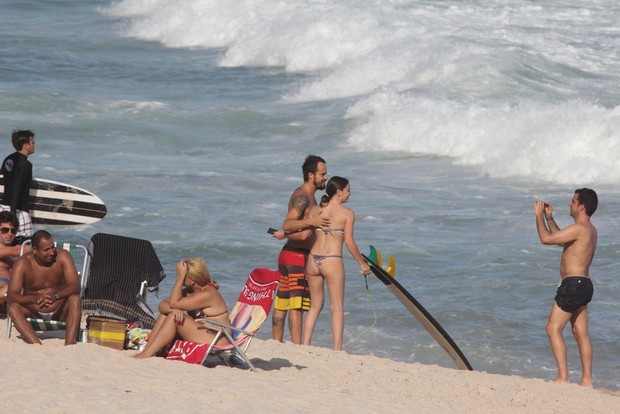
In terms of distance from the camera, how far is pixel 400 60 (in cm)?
2645

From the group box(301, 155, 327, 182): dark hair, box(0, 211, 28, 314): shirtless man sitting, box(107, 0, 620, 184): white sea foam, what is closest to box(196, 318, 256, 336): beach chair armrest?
box(301, 155, 327, 182): dark hair

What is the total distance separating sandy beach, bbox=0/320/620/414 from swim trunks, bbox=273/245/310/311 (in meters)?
0.33

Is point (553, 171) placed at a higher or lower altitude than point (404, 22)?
lower

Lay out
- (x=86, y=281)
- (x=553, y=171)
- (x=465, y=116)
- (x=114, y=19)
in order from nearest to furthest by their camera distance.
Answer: (x=86, y=281)
(x=553, y=171)
(x=465, y=116)
(x=114, y=19)

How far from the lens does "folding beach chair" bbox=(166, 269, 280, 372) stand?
7.70 m

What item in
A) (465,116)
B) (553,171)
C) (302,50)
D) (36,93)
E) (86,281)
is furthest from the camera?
(302,50)

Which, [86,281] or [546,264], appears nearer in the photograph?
[86,281]

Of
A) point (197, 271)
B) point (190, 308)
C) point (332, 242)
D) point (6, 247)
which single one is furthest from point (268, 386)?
point (6, 247)

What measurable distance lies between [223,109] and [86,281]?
13.9m

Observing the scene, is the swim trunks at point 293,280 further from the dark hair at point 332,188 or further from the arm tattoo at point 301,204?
the dark hair at point 332,188

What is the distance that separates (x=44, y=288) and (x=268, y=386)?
184cm

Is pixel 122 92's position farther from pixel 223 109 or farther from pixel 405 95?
pixel 405 95

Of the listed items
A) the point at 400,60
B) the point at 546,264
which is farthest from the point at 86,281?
the point at 400,60

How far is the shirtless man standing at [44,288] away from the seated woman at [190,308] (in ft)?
2.18
